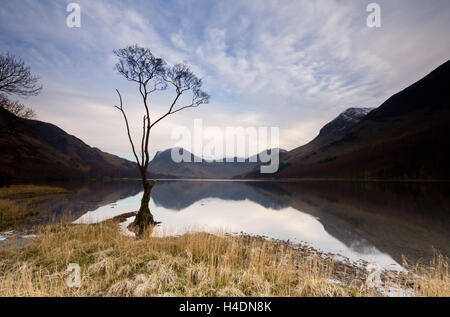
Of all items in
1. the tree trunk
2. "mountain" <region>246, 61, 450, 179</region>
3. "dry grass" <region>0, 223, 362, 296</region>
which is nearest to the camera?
"dry grass" <region>0, 223, 362, 296</region>

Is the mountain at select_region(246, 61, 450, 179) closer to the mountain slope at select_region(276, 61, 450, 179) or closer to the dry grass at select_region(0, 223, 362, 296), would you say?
the mountain slope at select_region(276, 61, 450, 179)

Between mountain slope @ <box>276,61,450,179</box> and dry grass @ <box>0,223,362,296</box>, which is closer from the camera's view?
dry grass @ <box>0,223,362,296</box>

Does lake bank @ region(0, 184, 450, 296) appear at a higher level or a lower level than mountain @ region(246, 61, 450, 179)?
lower

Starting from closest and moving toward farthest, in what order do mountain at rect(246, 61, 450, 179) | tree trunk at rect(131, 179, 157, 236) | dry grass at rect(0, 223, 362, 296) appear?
dry grass at rect(0, 223, 362, 296), tree trunk at rect(131, 179, 157, 236), mountain at rect(246, 61, 450, 179)

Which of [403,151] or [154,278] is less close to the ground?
[403,151]

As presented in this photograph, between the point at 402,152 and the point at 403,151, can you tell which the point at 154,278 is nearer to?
the point at 402,152

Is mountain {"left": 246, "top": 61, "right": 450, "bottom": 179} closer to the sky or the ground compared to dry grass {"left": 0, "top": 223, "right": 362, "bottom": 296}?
closer to the sky

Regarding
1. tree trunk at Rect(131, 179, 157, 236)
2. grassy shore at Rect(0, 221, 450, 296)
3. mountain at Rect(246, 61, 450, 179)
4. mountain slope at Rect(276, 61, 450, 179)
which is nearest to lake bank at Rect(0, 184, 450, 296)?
grassy shore at Rect(0, 221, 450, 296)

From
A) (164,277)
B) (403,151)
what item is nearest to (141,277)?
(164,277)

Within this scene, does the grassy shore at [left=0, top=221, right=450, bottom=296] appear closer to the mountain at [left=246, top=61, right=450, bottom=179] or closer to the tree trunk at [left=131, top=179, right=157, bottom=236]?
the tree trunk at [left=131, top=179, right=157, bottom=236]

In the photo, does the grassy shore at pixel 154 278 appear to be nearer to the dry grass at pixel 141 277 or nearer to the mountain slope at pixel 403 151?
the dry grass at pixel 141 277

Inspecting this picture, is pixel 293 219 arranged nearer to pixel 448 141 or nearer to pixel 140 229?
pixel 140 229

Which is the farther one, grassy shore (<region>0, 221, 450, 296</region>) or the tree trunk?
the tree trunk

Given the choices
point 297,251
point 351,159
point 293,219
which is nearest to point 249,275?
point 297,251
